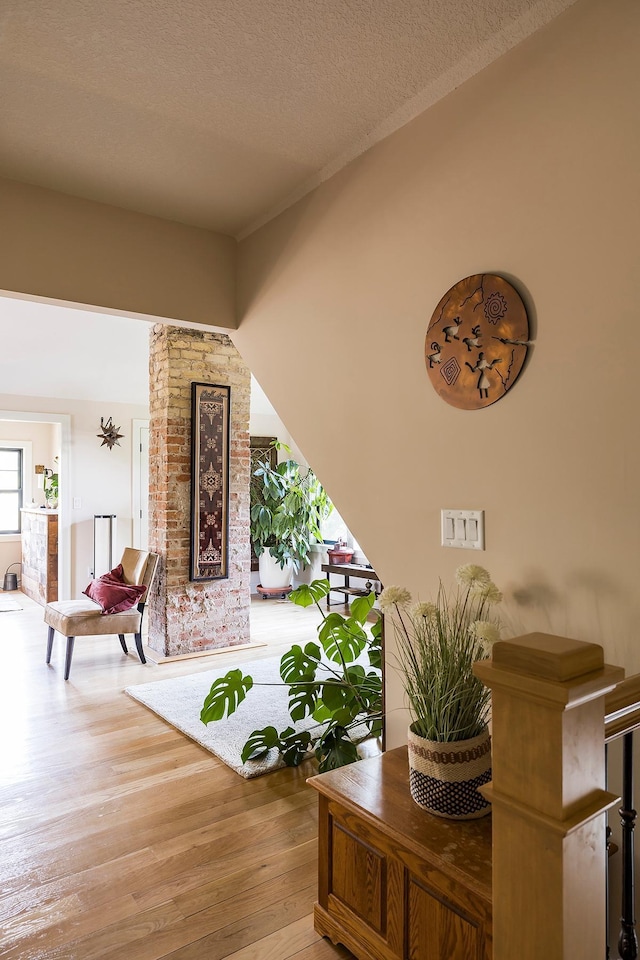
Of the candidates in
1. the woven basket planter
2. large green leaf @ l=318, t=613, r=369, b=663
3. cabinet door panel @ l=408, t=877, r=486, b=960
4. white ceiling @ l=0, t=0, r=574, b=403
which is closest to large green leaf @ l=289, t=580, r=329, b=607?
large green leaf @ l=318, t=613, r=369, b=663

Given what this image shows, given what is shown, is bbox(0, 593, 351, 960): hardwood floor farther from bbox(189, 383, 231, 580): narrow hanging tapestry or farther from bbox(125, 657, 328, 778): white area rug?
bbox(189, 383, 231, 580): narrow hanging tapestry

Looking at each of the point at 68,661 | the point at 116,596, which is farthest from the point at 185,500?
the point at 68,661

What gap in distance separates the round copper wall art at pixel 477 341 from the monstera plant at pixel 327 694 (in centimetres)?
110

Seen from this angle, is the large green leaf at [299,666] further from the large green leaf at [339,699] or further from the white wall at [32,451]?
the white wall at [32,451]

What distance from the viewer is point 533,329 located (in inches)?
65.4

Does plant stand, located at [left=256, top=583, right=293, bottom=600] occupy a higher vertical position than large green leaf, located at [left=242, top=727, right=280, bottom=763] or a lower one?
lower

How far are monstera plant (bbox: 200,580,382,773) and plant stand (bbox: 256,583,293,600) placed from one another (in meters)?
4.25

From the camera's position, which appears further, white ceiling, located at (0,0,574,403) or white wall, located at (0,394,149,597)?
white wall, located at (0,394,149,597)

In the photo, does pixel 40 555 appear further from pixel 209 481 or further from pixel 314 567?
pixel 209 481

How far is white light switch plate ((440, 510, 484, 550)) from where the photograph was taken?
6.04ft

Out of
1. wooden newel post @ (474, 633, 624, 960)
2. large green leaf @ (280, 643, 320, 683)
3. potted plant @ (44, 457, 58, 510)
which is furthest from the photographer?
potted plant @ (44, 457, 58, 510)

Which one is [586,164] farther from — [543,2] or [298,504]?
[298,504]

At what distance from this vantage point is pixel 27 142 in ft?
7.20

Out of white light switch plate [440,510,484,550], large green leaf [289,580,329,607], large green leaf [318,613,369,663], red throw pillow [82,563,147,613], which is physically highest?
white light switch plate [440,510,484,550]
